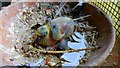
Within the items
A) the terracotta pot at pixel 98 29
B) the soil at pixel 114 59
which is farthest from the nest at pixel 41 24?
the soil at pixel 114 59

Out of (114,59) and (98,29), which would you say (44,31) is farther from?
(114,59)

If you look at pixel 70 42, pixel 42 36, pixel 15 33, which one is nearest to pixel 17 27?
pixel 15 33

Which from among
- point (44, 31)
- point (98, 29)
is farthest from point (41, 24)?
point (98, 29)

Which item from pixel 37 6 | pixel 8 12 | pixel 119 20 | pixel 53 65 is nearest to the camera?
pixel 53 65

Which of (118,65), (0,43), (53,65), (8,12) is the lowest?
(118,65)

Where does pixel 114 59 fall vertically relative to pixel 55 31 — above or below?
below

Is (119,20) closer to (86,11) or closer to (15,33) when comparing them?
(86,11)

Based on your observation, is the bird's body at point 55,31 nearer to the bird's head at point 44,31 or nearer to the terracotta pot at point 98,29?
the bird's head at point 44,31

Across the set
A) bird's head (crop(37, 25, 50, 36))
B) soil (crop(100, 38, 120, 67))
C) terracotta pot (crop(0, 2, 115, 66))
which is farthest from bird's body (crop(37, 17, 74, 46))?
soil (crop(100, 38, 120, 67))

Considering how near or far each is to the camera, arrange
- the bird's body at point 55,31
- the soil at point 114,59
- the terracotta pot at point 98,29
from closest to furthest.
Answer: the terracotta pot at point 98,29 < the bird's body at point 55,31 < the soil at point 114,59
